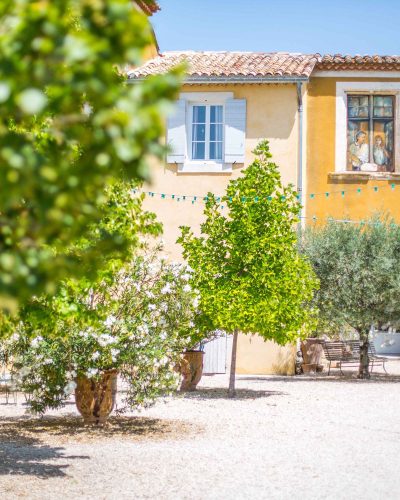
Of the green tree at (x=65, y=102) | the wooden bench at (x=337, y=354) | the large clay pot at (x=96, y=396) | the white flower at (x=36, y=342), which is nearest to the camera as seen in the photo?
the green tree at (x=65, y=102)

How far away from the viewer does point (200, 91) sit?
20844 mm

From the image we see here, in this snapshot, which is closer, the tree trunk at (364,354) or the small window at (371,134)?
the tree trunk at (364,354)

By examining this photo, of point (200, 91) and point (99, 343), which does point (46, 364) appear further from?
point (200, 91)

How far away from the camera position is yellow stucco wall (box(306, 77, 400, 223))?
20734 millimetres

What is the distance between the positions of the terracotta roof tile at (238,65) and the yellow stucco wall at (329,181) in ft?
2.62

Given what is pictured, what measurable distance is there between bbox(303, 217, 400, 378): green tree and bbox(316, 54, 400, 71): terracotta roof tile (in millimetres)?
3991

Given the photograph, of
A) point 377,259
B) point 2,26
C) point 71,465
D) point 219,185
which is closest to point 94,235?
point 2,26

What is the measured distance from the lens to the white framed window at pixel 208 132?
20766mm

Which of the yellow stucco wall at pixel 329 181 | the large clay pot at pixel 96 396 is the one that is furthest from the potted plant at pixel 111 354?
the yellow stucco wall at pixel 329 181

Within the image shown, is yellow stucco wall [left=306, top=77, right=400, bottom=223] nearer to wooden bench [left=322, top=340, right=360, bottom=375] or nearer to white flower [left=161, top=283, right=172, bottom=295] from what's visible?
wooden bench [left=322, top=340, right=360, bottom=375]

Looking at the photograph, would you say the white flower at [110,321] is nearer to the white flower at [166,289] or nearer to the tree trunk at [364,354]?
the white flower at [166,289]

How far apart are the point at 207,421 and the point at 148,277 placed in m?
2.13

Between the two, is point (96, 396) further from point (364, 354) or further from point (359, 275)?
point (364, 354)

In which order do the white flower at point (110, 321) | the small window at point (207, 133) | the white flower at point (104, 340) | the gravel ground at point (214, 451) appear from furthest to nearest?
the small window at point (207, 133), the white flower at point (110, 321), the white flower at point (104, 340), the gravel ground at point (214, 451)
